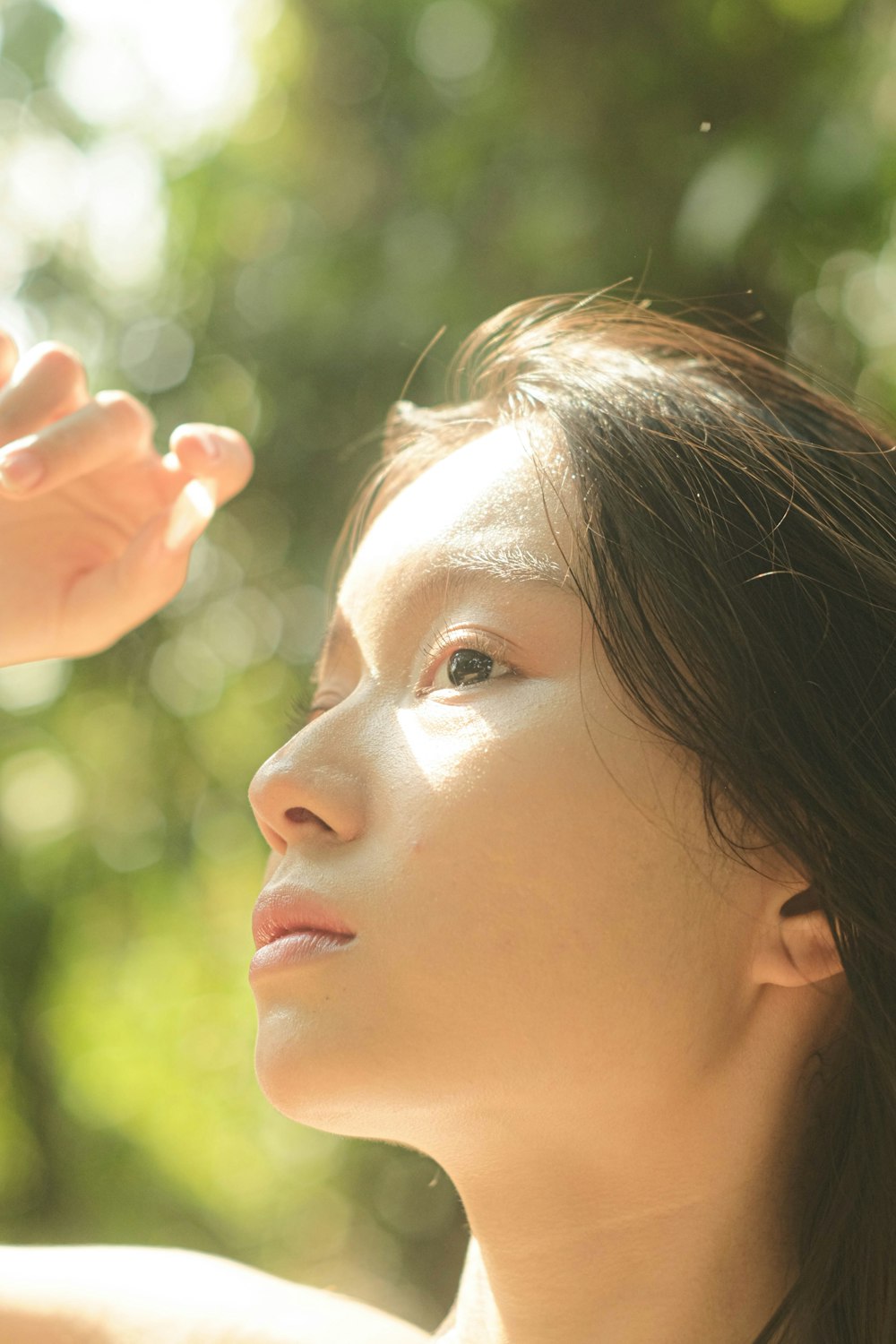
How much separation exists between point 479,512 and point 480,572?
0.06 m

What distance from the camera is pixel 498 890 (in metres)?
0.80

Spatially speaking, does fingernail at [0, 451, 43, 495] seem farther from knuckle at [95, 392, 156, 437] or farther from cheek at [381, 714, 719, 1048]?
cheek at [381, 714, 719, 1048]

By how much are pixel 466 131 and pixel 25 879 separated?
1.53m

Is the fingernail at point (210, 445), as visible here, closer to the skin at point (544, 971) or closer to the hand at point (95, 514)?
the hand at point (95, 514)

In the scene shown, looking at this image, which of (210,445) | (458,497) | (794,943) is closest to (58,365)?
(210,445)

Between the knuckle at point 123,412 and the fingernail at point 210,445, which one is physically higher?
the knuckle at point 123,412

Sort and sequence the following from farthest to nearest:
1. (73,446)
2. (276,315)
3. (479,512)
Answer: (276,315) < (73,446) < (479,512)

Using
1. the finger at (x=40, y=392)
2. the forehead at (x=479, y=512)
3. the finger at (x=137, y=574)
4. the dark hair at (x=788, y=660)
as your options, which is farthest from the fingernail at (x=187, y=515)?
the dark hair at (x=788, y=660)

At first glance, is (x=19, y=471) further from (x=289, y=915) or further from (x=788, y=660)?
(x=788, y=660)

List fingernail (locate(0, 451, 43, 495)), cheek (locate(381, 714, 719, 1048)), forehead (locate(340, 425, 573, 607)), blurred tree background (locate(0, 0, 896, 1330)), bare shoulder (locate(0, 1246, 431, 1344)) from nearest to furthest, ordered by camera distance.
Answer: cheek (locate(381, 714, 719, 1048)), forehead (locate(340, 425, 573, 607)), fingernail (locate(0, 451, 43, 495)), bare shoulder (locate(0, 1246, 431, 1344)), blurred tree background (locate(0, 0, 896, 1330))

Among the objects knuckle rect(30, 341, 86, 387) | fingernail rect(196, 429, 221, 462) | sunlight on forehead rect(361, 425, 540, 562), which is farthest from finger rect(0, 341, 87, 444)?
sunlight on forehead rect(361, 425, 540, 562)

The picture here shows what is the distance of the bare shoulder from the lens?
1.13 meters

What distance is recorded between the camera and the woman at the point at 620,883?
80 centimetres

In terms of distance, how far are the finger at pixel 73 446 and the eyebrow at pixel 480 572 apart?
0.35 meters
